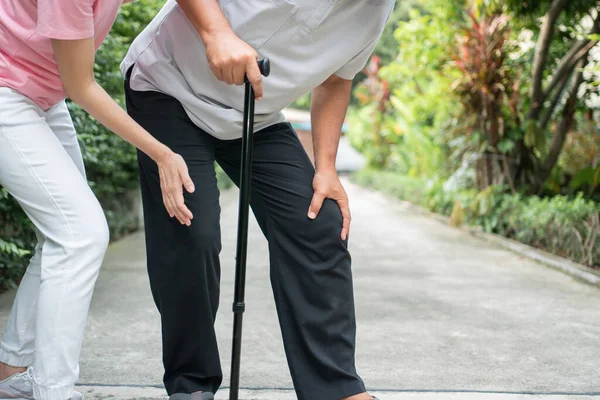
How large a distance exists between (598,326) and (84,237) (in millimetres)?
3395

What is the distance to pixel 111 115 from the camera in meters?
2.19

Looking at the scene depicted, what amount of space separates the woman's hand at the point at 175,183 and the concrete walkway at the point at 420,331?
3.30ft

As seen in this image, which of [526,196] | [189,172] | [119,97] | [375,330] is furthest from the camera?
[526,196]

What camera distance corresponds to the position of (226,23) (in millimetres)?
2217

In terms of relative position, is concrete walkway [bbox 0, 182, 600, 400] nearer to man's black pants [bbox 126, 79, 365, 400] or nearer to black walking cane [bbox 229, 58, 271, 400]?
man's black pants [bbox 126, 79, 365, 400]

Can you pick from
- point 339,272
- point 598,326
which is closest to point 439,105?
point 598,326

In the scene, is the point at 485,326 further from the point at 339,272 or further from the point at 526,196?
the point at 526,196

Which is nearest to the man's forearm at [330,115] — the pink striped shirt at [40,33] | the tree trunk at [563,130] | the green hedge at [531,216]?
the pink striped shirt at [40,33]

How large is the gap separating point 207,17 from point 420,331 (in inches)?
103

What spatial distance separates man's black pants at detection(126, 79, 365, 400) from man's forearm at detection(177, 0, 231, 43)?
0.30 m

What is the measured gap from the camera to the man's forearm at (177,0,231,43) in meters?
2.20

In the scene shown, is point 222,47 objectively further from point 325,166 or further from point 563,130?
point 563,130

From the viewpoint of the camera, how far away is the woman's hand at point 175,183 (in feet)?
7.41

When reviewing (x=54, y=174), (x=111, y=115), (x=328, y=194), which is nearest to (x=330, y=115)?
(x=328, y=194)
